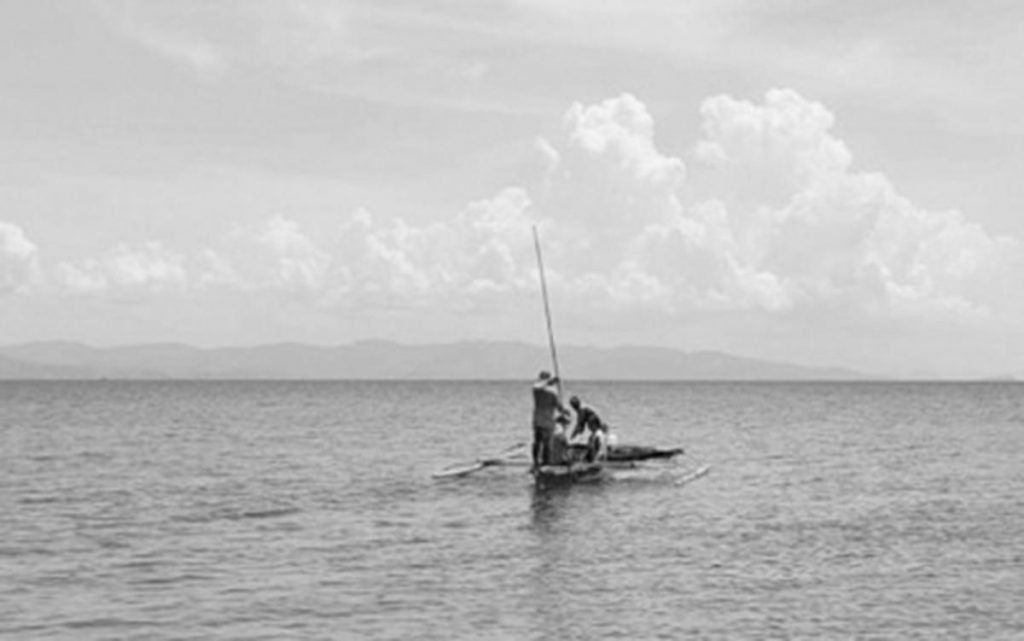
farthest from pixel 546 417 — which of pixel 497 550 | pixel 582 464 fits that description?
pixel 497 550

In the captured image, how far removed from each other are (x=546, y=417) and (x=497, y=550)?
11.1m

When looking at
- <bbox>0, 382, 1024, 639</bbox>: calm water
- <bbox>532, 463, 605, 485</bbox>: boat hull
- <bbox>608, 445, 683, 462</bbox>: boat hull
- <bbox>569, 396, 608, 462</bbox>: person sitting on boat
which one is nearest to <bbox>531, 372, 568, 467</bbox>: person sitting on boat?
<bbox>532, 463, 605, 485</bbox>: boat hull

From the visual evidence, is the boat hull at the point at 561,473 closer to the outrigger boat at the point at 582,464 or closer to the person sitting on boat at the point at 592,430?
the outrigger boat at the point at 582,464

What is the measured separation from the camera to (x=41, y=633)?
1802cm

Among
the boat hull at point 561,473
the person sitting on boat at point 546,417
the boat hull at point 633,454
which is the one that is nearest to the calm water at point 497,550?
the boat hull at point 561,473

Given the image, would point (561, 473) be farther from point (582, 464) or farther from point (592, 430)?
point (592, 430)

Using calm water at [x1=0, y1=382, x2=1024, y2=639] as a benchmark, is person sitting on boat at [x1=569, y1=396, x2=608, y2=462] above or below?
above

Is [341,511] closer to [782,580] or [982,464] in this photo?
[782,580]

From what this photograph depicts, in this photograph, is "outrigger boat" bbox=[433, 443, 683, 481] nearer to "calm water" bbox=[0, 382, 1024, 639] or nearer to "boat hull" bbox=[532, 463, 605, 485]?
"boat hull" bbox=[532, 463, 605, 485]

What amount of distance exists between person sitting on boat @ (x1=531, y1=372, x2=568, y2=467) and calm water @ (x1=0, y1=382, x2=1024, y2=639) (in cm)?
108

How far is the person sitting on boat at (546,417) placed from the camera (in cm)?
3641

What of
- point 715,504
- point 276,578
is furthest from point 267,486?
point 276,578

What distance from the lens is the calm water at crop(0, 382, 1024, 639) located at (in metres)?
19.2

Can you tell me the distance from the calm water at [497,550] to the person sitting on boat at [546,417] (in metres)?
1.08
